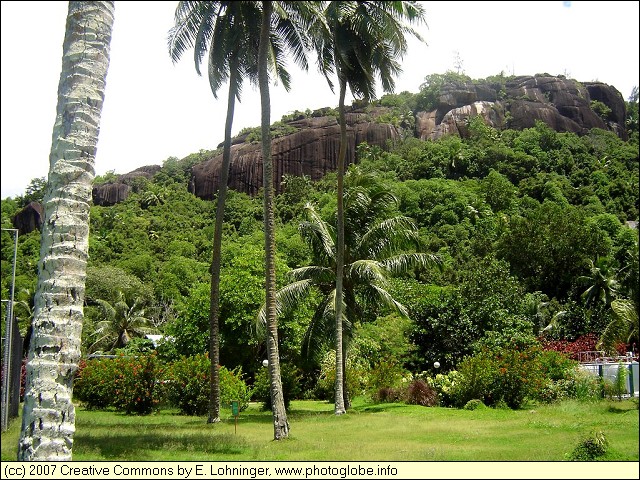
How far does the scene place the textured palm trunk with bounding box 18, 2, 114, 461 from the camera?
299 inches

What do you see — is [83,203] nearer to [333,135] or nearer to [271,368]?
[271,368]

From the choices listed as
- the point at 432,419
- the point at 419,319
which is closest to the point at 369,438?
the point at 432,419

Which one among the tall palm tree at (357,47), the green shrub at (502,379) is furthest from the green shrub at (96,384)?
the green shrub at (502,379)

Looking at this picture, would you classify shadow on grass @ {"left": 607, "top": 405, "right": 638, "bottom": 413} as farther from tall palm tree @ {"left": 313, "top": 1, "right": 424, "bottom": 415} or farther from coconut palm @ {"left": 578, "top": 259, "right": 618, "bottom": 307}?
coconut palm @ {"left": 578, "top": 259, "right": 618, "bottom": 307}

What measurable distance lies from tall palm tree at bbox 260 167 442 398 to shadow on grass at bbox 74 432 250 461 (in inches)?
355

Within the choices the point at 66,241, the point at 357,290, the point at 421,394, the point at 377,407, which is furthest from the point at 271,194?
the point at 421,394

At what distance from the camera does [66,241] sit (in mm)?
8086

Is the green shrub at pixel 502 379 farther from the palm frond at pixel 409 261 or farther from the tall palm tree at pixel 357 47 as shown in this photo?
the tall palm tree at pixel 357 47

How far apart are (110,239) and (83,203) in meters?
56.2

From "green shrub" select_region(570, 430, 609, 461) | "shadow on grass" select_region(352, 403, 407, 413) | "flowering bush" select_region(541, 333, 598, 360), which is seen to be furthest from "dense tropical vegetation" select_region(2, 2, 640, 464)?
"green shrub" select_region(570, 430, 609, 461)

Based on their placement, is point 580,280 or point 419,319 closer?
point 419,319

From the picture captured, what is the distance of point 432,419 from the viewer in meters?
17.5

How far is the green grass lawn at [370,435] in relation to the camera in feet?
32.4

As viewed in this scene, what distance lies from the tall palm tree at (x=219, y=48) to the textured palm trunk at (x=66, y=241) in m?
6.84
